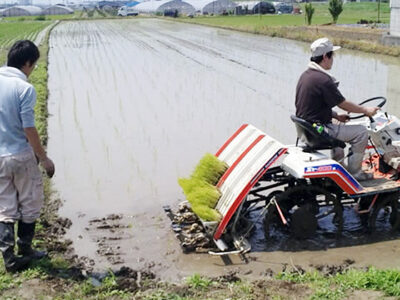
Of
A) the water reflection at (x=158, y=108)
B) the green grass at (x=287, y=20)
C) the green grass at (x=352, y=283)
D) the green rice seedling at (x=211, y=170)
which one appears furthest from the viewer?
the green grass at (x=287, y=20)

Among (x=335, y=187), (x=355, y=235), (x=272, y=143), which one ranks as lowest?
(x=355, y=235)

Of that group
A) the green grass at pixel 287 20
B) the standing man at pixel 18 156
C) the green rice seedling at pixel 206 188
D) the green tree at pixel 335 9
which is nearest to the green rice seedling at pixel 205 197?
the green rice seedling at pixel 206 188

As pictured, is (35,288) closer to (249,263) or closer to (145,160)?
(249,263)

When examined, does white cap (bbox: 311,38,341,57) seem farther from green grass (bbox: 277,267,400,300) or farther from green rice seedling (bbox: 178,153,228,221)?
green grass (bbox: 277,267,400,300)

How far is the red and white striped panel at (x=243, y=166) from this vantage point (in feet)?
15.8

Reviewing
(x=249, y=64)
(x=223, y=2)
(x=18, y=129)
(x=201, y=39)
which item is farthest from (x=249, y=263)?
(x=223, y=2)

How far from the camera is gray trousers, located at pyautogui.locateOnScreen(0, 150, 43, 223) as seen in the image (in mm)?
4344

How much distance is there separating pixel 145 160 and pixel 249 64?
10377 millimetres

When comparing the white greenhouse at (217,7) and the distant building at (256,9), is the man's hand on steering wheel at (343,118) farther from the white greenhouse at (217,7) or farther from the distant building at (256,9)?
the white greenhouse at (217,7)

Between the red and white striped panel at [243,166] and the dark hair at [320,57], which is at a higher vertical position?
the dark hair at [320,57]

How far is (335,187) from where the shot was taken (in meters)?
5.24

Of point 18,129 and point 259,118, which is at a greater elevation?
point 18,129

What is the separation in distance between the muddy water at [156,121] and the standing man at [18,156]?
761 mm

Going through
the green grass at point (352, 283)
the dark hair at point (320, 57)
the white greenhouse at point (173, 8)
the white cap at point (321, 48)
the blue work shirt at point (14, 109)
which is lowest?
the green grass at point (352, 283)
